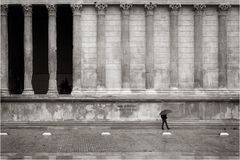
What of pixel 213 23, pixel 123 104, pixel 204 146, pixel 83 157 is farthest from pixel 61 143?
pixel 213 23

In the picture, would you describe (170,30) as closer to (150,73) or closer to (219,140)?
(150,73)

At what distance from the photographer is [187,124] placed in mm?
34594

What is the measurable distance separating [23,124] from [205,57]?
1469 cm

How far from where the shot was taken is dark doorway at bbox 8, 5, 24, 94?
4272 cm

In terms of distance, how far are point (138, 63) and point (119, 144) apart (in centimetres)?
1227

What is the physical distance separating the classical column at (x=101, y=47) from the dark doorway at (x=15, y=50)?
952 centimetres

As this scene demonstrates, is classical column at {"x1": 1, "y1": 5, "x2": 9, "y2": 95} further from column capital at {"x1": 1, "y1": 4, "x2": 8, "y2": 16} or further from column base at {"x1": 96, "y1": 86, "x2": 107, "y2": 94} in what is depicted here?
column base at {"x1": 96, "y1": 86, "x2": 107, "y2": 94}

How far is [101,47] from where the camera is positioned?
119ft

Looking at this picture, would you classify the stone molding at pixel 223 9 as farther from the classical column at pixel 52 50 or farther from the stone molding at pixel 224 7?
the classical column at pixel 52 50

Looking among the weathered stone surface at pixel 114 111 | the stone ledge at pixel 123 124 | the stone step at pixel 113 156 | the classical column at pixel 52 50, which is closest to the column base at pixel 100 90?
the weathered stone surface at pixel 114 111

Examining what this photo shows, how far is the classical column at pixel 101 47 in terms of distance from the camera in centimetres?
3619

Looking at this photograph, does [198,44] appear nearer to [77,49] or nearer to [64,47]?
[77,49]

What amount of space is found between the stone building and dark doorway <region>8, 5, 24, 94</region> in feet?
19.9

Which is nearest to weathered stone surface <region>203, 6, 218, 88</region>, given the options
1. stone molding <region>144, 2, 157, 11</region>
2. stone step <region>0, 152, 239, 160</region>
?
stone molding <region>144, 2, 157, 11</region>
